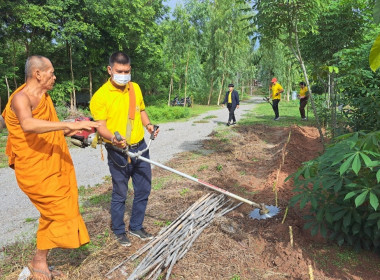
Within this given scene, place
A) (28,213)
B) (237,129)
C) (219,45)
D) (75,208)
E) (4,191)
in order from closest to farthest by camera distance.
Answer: (75,208) < (28,213) < (4,191) < (237,129) < (219,45)

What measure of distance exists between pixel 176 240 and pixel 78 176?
3793 millimetres

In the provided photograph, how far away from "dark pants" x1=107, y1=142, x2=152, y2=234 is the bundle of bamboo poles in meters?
0.36

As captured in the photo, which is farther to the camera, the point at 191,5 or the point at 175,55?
the point at 191,5

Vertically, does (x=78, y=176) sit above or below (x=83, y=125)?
below

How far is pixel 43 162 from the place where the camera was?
7.86 feet

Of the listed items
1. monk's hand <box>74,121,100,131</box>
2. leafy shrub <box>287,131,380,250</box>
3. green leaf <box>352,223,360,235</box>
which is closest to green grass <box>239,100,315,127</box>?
leafy shrub <box>287,131,380,250</box>

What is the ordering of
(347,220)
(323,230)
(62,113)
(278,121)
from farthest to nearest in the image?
1. (62,113)
2. (278,121)
3. (323,230)
4. (347,220)

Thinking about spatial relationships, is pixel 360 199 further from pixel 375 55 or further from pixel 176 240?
pixel 176 240

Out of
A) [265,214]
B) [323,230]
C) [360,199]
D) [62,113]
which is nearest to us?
[360,199]

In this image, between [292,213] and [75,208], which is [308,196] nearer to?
[292,213]

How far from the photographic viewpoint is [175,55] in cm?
2173

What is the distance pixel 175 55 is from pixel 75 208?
20455mm

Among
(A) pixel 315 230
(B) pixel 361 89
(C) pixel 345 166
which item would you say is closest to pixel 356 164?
(C) pixel 345 166

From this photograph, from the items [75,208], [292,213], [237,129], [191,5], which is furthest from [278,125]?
[191,5]
